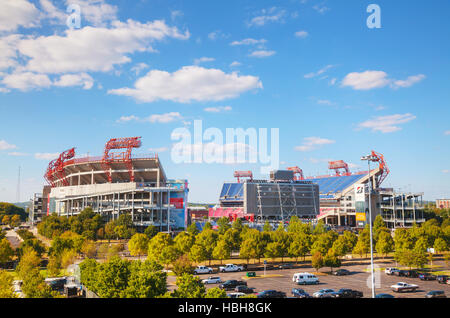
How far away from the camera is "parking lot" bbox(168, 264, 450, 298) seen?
37.4m

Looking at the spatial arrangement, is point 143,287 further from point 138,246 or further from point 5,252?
point 5,252

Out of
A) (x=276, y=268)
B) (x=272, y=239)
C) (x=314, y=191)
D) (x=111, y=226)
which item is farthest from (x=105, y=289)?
(x=314, y=191)

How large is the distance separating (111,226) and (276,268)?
40.4 metres

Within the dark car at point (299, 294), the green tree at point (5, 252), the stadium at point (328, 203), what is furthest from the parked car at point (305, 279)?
the stadium at point (328, 203)

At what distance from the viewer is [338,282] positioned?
139 feet

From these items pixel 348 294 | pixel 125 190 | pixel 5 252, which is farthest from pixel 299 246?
pixel 125 190

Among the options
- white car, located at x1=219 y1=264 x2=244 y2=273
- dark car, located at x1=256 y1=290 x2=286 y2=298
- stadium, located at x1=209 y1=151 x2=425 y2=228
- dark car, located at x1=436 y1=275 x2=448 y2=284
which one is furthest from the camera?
stadium, located at x1=209 y1=151 x2=425 y2=228

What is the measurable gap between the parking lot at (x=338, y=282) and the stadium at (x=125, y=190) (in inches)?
1704

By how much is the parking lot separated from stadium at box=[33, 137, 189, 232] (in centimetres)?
4328

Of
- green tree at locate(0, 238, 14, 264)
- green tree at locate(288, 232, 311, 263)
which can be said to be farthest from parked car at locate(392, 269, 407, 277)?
green tree at locate(0, 238, 14, 264)

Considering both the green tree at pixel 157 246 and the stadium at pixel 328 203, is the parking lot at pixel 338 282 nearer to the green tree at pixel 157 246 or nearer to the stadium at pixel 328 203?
the green tree at pixel 157 246

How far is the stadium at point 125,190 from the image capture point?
296 feet

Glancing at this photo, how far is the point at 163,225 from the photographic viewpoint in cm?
8875

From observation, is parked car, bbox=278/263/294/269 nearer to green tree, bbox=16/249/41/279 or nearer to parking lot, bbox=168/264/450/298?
parking lot, bbox=168/264/450/298
